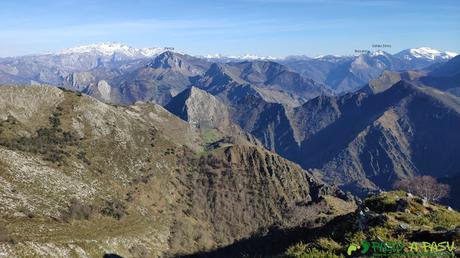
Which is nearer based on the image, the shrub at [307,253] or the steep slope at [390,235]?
the steep slope at [390,235]

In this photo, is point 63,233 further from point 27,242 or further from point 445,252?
point 445,252

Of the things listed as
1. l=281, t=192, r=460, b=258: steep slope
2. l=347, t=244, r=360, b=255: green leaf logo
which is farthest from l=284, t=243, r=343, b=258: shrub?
l=347, t=244, r=360, b=255: green leaf logo

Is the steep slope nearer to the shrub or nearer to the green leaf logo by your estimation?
the shrub

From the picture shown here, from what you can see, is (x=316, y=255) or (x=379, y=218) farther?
(x=379, y=218)

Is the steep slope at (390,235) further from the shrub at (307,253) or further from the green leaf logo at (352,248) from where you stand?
the green leaf logo at (352,248)

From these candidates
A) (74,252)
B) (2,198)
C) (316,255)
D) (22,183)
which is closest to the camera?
(316,255)

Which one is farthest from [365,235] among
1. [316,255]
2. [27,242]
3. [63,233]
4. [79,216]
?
[79,216]

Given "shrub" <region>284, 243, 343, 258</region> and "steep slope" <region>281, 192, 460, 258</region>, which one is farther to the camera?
"shrub" <region>284, 243, 343, 258</region>

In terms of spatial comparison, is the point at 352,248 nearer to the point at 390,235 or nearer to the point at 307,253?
the point at 307,253

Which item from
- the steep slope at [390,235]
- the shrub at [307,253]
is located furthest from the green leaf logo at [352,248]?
the shrub at [307,253]

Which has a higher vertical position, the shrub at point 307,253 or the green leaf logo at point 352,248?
the green leaf logo at point 352,248

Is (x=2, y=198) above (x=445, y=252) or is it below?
below
